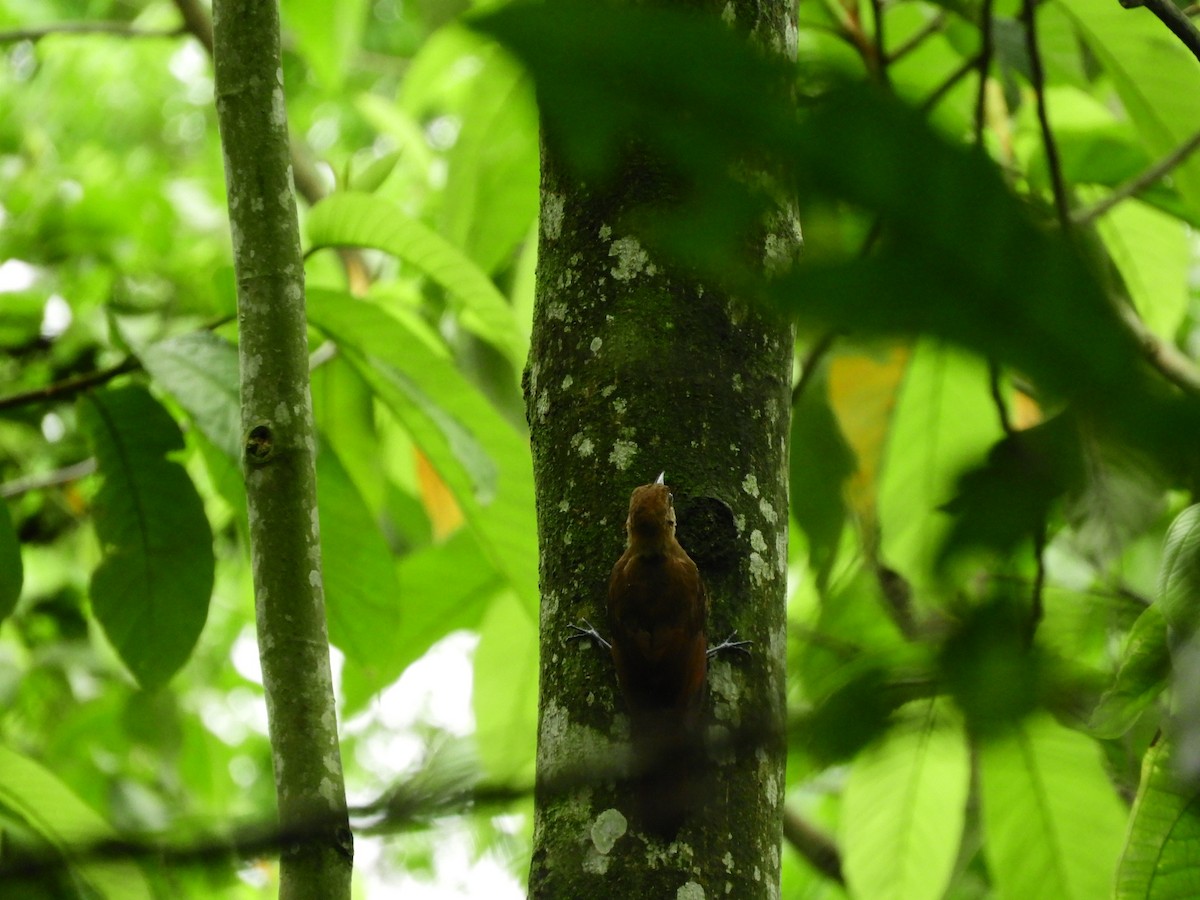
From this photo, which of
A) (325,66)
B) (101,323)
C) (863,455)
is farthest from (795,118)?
(101,323)

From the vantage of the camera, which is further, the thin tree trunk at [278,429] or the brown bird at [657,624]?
the thin tree trunk at [278,429]

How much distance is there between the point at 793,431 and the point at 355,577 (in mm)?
743

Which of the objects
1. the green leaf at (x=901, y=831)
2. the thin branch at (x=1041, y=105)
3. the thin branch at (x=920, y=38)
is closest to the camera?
the thin branch at (x=1041, y=105)

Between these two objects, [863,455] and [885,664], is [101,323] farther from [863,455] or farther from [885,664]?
[885,664]

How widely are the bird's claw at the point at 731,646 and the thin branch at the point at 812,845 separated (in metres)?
1.27

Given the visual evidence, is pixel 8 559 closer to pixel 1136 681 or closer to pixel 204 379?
pixel 204 379

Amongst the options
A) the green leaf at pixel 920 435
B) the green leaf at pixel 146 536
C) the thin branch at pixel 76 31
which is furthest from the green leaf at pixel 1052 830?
the thin branch at pixel 76 31

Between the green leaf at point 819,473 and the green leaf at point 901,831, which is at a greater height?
the green leaf at point 819,473

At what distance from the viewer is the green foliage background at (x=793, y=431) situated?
291 millimetres

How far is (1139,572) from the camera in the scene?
44.9 inches

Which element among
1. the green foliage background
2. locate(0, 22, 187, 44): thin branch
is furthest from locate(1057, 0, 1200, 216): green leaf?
locate(0, 22, 187, 44): thin branch

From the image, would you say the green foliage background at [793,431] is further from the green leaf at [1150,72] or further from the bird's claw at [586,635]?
the bird's claw at [586,635]

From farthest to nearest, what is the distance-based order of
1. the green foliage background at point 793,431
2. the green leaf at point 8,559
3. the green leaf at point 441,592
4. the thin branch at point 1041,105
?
the green leaf at point 441,592 → the green leaf at point 8,559 → the thin branch at point 1041,105 → the green foliage background at point 793,431

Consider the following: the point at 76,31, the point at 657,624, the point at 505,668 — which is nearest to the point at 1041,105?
the point at 657,624
